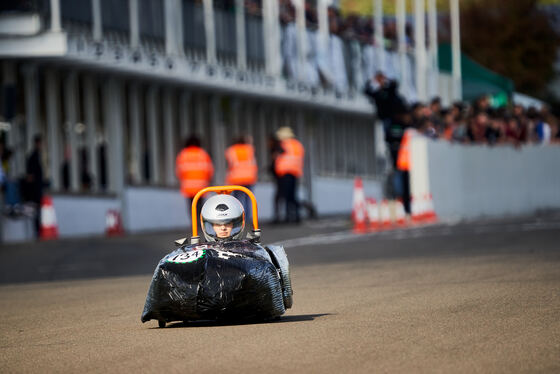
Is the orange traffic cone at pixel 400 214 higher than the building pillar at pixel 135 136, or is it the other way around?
the building pillar at pixel 135 136

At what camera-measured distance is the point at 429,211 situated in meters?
30.1

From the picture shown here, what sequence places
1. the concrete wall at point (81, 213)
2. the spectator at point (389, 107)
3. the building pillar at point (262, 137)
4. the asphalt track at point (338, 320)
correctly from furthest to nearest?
the building pillar at point (262, 137)
the concrete wall at point (81, 213)
the spectator at point (389, 107)
the asphalt track at point (338, 320)

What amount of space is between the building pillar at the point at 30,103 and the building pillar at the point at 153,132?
561cm

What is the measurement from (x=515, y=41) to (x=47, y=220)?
63.4 meters

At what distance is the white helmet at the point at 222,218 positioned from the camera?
1108cm

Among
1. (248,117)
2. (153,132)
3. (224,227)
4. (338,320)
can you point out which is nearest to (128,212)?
(153,132)

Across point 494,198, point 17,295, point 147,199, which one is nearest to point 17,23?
point 147,199

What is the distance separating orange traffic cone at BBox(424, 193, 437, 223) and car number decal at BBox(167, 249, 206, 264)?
19515mm

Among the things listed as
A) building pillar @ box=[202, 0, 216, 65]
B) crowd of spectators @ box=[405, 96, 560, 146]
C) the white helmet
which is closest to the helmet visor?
the white helmet

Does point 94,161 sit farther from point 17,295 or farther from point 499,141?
point 17,295

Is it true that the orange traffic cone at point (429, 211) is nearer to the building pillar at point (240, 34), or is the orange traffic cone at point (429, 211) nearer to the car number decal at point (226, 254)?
the building pillar at point (240, 34)

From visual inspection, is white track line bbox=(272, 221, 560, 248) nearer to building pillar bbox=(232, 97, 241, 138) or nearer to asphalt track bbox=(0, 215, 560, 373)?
asphalt track bbox=(0, 215, 560, 373)

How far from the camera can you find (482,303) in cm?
1137

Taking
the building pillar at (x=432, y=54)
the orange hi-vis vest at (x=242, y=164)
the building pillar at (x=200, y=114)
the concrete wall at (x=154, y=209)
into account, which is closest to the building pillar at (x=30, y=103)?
the concrete wall at (x=154, y=209)
